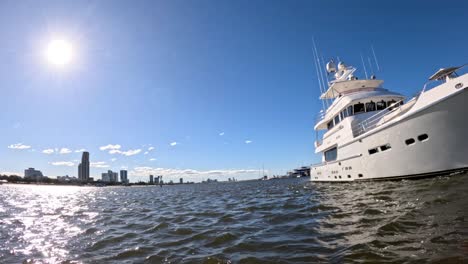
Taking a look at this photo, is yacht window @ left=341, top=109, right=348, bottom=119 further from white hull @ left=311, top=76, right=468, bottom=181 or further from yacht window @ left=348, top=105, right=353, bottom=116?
white hull @ left=311, top=76, right=468, bottom=181

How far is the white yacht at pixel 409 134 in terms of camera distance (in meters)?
11.7

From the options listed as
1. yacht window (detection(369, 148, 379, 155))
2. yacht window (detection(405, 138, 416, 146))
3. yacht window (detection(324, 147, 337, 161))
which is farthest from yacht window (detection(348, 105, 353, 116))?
yacht window (detection(405, 138, 416, 146))

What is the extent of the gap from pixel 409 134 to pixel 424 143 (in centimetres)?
66

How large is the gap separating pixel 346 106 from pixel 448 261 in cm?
1724

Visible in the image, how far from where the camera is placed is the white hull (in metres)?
11.7

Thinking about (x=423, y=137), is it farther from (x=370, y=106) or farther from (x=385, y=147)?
(x=370, y=106)

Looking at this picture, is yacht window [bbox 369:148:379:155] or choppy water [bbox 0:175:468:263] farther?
yacht window [bbox 369:148:379:155]

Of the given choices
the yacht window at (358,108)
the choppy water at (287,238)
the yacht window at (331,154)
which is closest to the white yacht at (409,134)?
the yacht window at (358,108)

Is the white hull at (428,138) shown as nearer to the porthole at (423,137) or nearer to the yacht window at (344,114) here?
the porthole at (423,137)

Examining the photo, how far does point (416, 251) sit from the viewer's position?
165 inches

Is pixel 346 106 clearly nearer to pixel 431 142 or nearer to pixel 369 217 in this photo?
pixel 431 142

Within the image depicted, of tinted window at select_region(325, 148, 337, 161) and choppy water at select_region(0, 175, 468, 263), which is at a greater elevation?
tinted window at select_region(325, 148, 337, 161)

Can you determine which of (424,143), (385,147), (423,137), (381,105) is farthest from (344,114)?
(424,143)

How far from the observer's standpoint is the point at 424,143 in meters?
12.5
